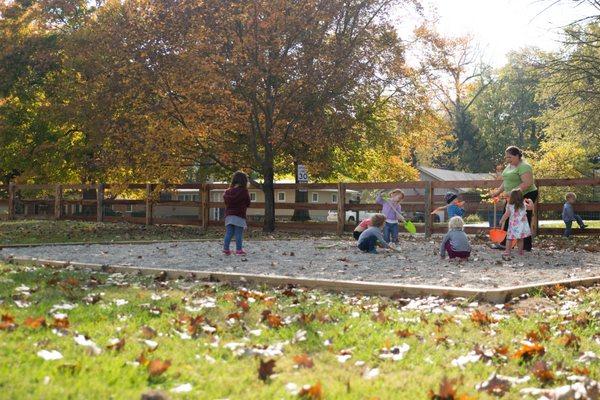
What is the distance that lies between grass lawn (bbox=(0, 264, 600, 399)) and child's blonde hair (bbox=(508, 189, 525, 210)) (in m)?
4.64

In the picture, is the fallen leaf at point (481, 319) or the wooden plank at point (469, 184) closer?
the fallen leaf at point (481, 319)

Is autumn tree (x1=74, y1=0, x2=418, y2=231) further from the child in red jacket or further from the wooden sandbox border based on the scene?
the wooden sandbox border

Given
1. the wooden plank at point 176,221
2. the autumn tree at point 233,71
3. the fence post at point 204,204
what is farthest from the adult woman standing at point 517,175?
the wooden plank at point 176,221

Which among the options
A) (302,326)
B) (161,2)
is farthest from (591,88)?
(302,326)

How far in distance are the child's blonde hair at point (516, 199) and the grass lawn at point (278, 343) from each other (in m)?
4.64

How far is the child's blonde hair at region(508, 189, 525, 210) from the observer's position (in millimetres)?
11241

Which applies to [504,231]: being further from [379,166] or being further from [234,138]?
[379,166]

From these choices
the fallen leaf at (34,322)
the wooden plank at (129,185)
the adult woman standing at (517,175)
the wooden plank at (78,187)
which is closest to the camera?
the fallen leaf at (34,322)

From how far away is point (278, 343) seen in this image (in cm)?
436

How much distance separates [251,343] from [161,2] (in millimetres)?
17276

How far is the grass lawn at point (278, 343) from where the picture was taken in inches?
131

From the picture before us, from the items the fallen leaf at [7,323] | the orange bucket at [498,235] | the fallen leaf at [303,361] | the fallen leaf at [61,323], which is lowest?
the fallen leaf at [303,361]

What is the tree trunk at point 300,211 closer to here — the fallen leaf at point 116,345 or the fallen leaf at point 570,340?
the fallen leaf at point 570,340

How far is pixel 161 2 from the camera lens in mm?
19625
